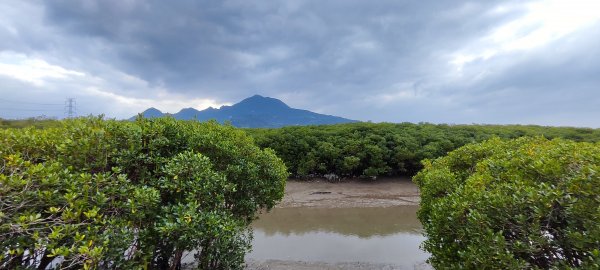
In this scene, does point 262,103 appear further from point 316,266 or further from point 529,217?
point 529,217

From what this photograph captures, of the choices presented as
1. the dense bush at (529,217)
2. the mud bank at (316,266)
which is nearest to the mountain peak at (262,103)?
the mud bank at (316,266)

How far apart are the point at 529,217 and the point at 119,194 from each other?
4.90m

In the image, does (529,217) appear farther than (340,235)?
No

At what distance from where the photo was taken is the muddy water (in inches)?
366

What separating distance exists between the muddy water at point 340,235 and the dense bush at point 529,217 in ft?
16.3

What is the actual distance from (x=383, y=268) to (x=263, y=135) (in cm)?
1324

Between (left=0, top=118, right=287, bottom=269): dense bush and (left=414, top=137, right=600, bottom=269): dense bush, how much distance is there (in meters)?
3.16

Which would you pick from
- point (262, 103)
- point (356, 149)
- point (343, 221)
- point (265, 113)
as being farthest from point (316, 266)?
point (262, 103)

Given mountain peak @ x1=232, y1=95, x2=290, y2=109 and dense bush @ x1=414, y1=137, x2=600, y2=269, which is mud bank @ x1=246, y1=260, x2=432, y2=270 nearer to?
dense bush @ x1=414, y1=137, x2=600, y2=269

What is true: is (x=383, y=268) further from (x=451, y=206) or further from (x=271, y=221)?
(x=271, y=221)

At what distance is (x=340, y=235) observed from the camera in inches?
443

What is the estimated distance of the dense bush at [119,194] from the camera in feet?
10.8

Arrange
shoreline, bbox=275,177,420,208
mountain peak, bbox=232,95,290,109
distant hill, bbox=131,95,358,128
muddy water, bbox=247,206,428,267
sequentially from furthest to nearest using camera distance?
1. mountain peak, bbox=232,95,290,109
2. distant hill, bbox=131,95,358,128
3. shoreline, bbox=275,177,420,208
4. muddy water, bbox=247,206,428,267

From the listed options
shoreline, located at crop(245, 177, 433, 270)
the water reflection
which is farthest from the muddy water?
shoreline, located at crop(245, 177, 433, 270)
